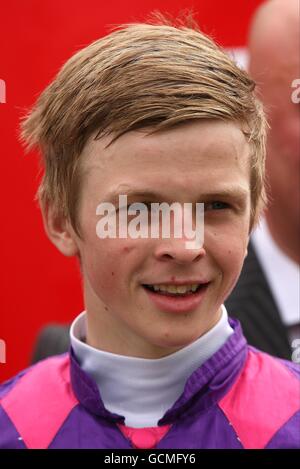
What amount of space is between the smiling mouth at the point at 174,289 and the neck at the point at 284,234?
2.23 feet

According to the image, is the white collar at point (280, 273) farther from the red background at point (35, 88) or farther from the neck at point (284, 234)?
the red background at point (35, 88)

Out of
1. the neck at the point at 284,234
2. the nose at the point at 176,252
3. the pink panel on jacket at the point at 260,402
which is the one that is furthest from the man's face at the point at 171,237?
the neck at the point at 284,234

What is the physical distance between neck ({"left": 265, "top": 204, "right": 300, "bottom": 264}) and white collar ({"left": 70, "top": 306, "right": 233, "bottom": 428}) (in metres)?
0.59

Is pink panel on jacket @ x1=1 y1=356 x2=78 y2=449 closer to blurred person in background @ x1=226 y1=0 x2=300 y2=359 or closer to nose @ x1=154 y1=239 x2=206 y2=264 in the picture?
nose @ x1=154 y1=239 x2=206 y2=264

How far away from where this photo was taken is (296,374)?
1.15 meters

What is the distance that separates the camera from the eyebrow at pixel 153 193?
0.98m

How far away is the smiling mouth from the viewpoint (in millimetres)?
1017

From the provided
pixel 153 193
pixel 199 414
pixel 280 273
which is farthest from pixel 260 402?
pixel 280 273

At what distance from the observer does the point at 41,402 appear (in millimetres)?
1168

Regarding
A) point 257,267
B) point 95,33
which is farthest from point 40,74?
point 257,267

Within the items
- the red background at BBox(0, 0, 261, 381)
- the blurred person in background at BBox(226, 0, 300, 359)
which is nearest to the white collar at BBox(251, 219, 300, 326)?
the blurred person in background at BBox(226, 0, 300, 359)

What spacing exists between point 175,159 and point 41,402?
1.31 feet
